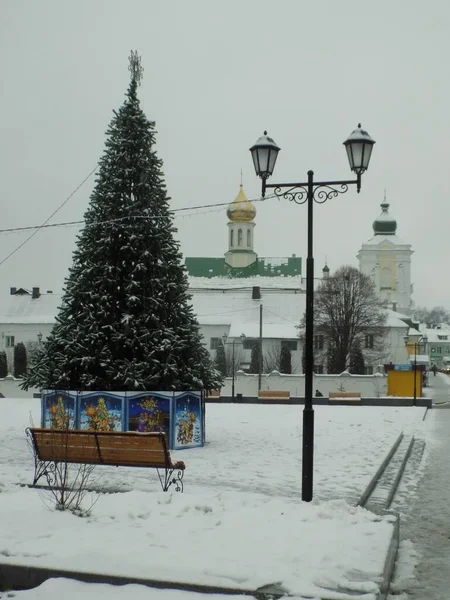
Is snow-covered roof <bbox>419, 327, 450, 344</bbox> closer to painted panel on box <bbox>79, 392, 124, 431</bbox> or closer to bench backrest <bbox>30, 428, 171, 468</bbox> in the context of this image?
painted panel on box <bbox>79, 392, 124, 431</bbox>

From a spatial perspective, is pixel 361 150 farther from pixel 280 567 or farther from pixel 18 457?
pixel 18 457

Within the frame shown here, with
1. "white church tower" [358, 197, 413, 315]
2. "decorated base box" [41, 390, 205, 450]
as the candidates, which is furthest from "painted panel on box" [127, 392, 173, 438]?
"white church tower" [358, 197, 413, 315]

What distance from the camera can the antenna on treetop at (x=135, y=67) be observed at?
1769cm

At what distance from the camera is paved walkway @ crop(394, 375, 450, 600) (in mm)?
6793

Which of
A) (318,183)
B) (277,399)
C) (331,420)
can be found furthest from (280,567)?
(277,399)

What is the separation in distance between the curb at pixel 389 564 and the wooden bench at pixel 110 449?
143 inches

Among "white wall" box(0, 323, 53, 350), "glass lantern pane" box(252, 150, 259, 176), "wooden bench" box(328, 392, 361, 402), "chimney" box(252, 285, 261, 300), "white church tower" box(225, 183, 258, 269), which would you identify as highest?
"white church tower" box(225, 183, 258, 269)

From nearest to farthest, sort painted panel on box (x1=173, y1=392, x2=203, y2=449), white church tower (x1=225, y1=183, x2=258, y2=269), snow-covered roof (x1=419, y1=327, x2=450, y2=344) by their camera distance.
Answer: painted panel on box (x1=173, y1=392, x2=203, y2=449), white church tower (x1=225, y1=183, x2=258, y2=269), snow-covered roof (x1=419, y1=327, x2=450, y2=344)

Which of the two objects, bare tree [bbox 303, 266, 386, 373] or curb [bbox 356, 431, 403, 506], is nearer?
curb [bbox 356, 431, 403, 506]

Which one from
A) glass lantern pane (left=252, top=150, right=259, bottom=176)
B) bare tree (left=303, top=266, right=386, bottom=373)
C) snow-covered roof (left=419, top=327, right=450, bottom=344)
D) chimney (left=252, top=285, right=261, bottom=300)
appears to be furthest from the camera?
snow-covered roof (left=419, top=327, right=450, bottom=344)

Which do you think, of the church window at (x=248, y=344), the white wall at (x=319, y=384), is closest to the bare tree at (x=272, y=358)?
the church window at (x=248, y=344)

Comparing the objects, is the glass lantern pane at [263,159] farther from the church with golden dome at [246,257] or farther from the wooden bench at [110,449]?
the church with golden dome at [246,257]

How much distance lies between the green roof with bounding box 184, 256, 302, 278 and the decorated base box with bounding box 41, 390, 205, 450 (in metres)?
72.1

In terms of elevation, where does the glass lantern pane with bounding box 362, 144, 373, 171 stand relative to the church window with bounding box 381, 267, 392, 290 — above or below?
below
